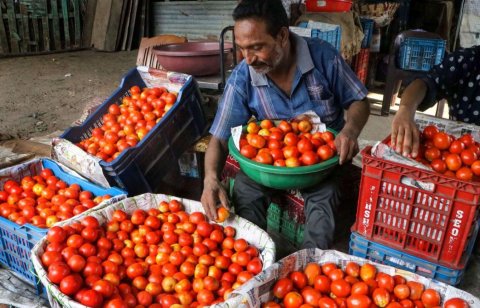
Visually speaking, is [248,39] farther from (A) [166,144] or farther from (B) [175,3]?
(B) [175,3]

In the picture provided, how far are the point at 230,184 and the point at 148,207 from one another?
0.82m

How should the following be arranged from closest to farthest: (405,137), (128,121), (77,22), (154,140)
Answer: (405,137), (154,140), (128,121), (77,22)

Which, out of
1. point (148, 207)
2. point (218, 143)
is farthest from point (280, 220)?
point (148, 207)

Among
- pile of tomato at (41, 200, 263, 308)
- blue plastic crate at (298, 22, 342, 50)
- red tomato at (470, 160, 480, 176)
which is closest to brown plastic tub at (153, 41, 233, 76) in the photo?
pile of tomato at (41, 200, 263, 308)

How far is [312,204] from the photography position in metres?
2.33

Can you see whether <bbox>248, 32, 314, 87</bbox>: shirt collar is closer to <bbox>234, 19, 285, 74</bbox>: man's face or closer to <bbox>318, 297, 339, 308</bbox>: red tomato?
<bbox>234, 19, 285, 74</bbox>: man's face

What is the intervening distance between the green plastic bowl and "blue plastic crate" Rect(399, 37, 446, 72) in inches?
167

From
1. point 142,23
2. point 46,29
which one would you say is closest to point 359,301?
point 142,23

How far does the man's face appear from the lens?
215cm

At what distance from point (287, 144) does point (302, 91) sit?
39 cm

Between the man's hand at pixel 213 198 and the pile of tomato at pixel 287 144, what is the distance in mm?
232

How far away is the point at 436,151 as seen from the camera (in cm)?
191

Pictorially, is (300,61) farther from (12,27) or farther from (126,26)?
(12,27)

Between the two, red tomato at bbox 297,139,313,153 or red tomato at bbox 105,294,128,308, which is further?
red tomato at bbox 297,139,313,153
